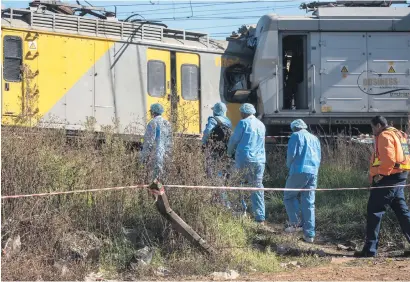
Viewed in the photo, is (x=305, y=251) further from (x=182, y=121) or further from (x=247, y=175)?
(x=182, y=121)

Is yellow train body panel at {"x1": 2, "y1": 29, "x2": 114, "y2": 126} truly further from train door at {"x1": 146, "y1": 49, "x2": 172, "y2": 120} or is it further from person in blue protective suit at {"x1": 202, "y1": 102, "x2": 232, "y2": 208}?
person in blue protective suit at {"x1": 202, "y1": 102, "x2": 232, "y2": 208}

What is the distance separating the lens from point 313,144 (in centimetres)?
918

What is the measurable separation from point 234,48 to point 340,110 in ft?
9.47

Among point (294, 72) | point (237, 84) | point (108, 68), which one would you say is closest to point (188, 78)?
point (237, 84)

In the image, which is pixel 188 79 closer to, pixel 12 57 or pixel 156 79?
pixel 156 79

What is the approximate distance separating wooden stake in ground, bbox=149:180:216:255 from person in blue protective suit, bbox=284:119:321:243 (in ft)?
6.36

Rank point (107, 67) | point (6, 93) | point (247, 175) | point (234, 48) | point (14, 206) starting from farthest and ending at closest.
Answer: point (234, 48), point (107, 67), point (6, 93), point (247, 175), point (14, 206)

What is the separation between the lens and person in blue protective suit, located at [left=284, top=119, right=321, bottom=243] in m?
8.84

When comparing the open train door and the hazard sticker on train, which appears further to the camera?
the open train door

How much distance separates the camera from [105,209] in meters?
7.40

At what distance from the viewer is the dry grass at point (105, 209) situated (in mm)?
6781

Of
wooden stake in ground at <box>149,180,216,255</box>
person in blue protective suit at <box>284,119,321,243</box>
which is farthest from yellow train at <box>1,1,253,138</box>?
wooden stake in ground at <box>149,180,216,255</box>

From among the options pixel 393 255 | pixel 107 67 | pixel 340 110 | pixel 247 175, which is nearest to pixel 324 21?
pixel 340 110

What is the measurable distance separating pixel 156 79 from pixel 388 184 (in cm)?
629
